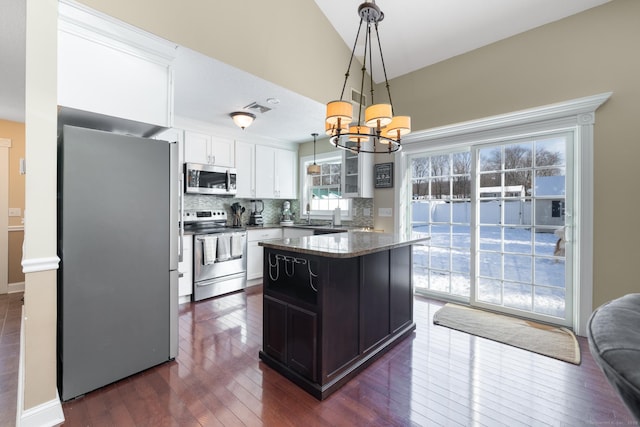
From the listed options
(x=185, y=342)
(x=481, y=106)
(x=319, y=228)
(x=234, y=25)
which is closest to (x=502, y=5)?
(x=481, y=106)

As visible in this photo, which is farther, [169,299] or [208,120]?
[208,120]

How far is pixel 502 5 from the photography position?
2920 mm

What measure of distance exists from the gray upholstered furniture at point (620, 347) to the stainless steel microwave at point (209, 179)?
418 cm

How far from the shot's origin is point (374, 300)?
2426 millimetres

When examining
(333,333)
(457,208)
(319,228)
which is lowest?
(333,333)

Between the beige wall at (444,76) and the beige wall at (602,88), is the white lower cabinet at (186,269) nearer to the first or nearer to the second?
the beige wall at (444,76)

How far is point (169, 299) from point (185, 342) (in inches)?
25.0

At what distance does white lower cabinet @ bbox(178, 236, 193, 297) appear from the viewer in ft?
12.0

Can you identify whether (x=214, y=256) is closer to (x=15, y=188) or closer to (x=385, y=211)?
(x=385, y=211)

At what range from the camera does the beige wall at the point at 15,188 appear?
417cm

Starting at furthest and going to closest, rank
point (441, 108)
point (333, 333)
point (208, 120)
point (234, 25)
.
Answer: point (208, 120), point (441, 108), point (234, 25), point (333, 333)

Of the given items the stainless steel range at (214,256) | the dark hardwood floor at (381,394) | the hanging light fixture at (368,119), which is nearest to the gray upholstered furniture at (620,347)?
the dark hardwood floor at (381,394)

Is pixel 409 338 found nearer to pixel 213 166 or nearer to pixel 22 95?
pixel 213 166

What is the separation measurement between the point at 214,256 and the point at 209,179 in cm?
114
